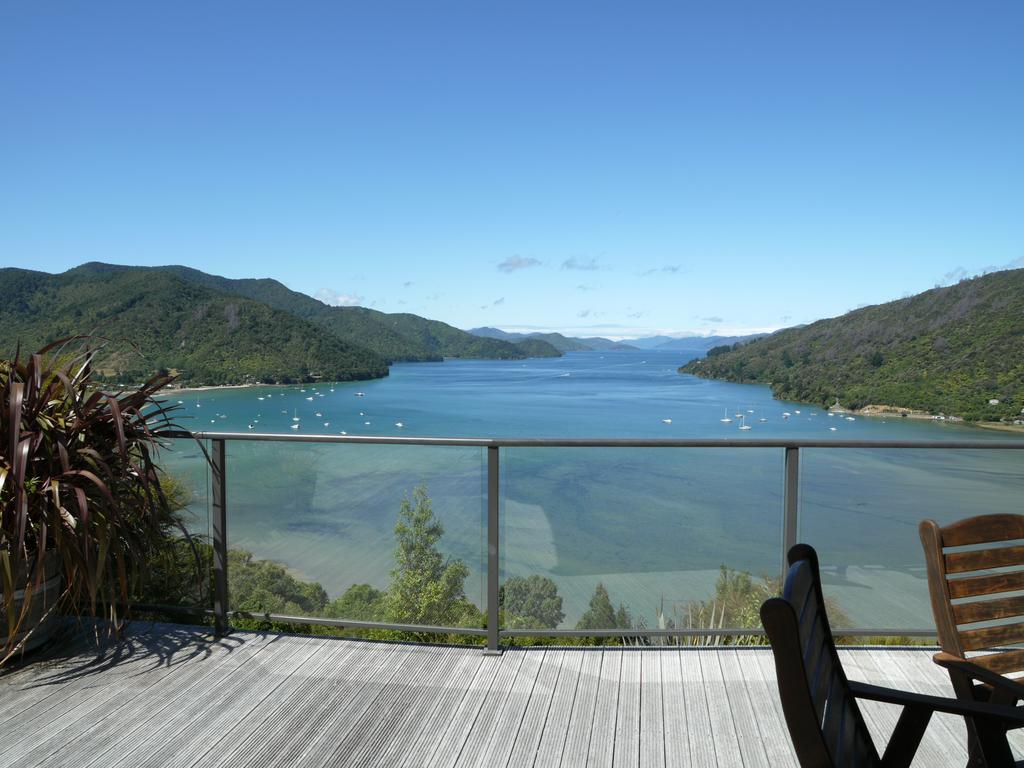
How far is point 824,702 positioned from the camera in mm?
1131

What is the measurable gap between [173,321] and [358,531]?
43832 millimetres

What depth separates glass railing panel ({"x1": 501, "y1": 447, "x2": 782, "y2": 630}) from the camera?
3.15m

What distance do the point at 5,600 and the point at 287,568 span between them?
Result: 1140 millimetres

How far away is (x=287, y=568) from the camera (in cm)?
327

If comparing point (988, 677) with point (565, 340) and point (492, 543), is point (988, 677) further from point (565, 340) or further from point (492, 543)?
point (565, 340)

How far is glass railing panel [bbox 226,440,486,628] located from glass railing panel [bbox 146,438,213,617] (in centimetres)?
13

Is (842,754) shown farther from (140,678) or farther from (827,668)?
(140,678)

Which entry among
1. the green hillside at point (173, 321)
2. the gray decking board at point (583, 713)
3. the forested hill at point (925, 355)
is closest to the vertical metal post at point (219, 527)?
the gray decking board at point (583, 713)

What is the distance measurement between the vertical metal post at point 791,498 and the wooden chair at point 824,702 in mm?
1933

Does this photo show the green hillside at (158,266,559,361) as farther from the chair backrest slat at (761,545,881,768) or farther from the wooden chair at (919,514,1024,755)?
the chair backrest slat at (761,545,881,768)

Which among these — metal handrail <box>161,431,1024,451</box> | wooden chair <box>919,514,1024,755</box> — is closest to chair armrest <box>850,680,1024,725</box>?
wooden chair <box>919,514,1024,755</box>

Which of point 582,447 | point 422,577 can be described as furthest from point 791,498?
point 422,577

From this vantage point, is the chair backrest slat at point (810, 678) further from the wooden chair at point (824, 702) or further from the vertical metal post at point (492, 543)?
the vertical metal post at point (492, 543)

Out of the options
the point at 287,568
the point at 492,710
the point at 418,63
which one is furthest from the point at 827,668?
the point at 418,63
